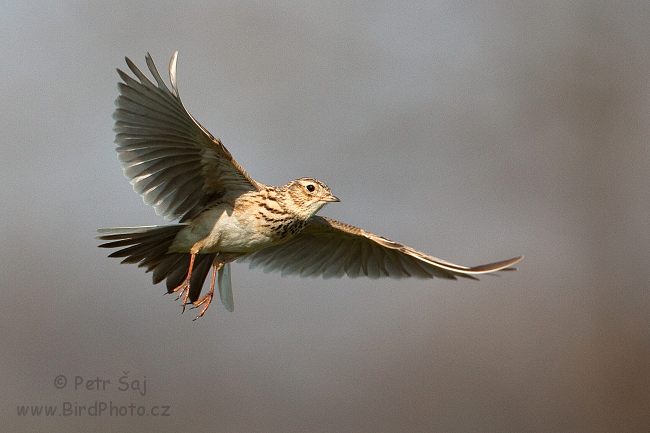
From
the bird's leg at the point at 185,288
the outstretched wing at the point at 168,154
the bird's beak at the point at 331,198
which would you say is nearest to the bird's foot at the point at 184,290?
the bird's leg at the point at 185,288

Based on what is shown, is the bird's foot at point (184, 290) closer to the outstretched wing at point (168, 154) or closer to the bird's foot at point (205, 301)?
the bird's foot at point (205, 301)

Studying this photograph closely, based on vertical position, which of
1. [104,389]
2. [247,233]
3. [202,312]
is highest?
[247,233]

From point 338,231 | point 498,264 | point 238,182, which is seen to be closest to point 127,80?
point 238,182

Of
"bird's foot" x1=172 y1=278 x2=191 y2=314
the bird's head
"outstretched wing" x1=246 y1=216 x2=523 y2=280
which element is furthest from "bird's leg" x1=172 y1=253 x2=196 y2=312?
"outstretched wing" x1=246 y1=216 x2=523 y2=280

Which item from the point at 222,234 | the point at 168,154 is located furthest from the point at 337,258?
the point at 168,154

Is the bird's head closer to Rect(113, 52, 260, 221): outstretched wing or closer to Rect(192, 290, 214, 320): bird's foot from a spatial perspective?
Rect(113, 52, 260, 221): outstretched wing

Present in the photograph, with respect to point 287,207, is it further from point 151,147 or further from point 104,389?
point 104,389
